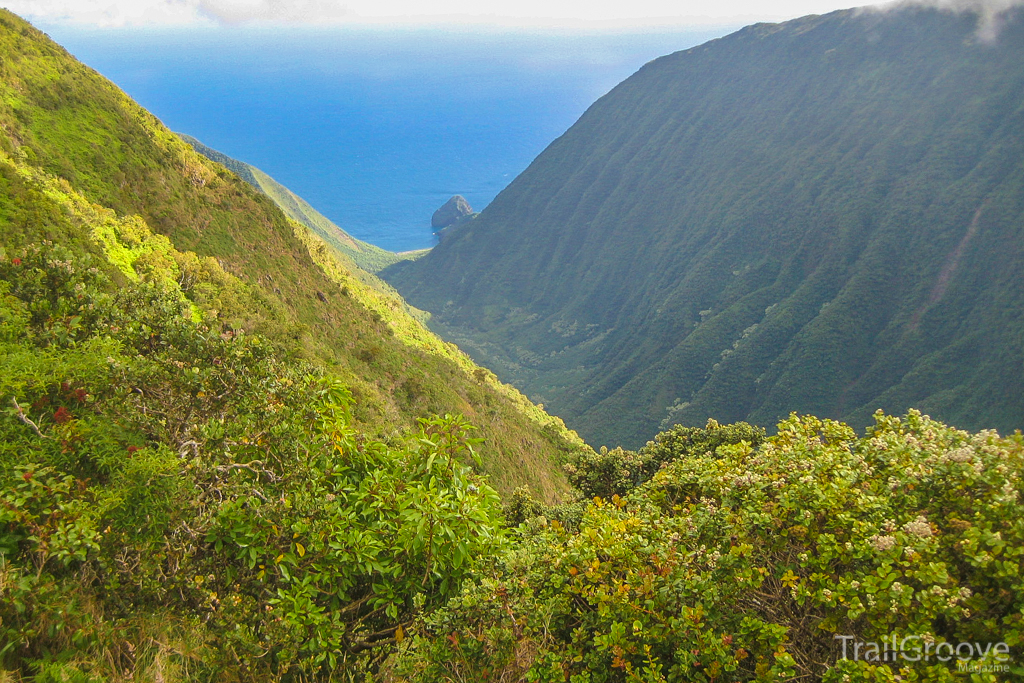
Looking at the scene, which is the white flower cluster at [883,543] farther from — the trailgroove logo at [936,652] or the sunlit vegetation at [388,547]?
the trailgroove logo at [936,652]

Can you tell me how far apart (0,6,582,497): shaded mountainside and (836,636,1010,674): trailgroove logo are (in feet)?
62.0

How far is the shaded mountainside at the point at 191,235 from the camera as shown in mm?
29969

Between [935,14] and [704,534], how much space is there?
834 ft

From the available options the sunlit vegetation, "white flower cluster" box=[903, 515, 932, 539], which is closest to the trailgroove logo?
the sunlit vegetation

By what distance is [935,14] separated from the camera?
188 meters

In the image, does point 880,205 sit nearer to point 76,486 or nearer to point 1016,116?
point 1016,116

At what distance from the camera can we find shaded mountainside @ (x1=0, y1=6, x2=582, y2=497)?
1180 inches

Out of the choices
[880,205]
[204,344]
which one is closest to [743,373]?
[880,205]

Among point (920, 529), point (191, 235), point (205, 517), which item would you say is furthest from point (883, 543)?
point (191, 235)

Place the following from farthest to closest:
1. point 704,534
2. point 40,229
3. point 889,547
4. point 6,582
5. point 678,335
Result: 1. point 678,335
2. point 40,229
3. point 704,534
4. point 889,547
5. point 6,582

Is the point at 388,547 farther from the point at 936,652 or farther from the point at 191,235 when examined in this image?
the point at 191,235

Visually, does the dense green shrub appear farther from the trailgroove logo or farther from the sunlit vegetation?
the trailgroove logo

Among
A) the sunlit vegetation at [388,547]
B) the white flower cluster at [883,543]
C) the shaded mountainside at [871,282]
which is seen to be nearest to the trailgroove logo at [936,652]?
the sunlit vegetation at [388,547]

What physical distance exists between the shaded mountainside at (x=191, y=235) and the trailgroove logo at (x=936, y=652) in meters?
18.9
